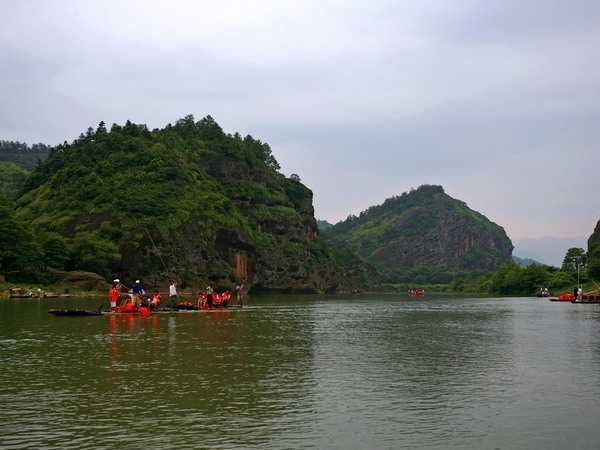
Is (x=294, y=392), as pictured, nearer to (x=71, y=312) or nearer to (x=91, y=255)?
(x=71, y=312)

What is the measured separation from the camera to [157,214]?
144625 millimetres

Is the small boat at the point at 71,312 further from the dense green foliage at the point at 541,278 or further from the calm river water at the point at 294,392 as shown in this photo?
the dense green foliage at the point at 541,278

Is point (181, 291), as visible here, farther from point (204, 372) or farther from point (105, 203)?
point (204, 372)

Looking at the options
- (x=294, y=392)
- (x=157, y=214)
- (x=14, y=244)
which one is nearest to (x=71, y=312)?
(x=294, y=392)

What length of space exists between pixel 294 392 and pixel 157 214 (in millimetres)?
127935

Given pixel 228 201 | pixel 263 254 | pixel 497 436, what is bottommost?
pixel 497 436

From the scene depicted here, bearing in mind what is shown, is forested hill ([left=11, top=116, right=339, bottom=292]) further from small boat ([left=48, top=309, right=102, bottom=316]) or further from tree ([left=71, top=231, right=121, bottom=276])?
small boat ([left=48, top=309, right=102, bottom=316])

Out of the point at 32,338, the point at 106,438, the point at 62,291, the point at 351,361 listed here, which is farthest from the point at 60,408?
the point at 62,291

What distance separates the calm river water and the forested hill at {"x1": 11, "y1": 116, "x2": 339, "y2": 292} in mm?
93814

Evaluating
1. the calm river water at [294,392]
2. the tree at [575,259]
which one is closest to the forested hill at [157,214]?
the tree at [575,259]

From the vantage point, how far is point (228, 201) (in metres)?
173

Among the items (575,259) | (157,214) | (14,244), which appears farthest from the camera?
(575,259)

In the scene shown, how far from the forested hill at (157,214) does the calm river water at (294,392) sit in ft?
308

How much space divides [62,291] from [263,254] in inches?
3164
